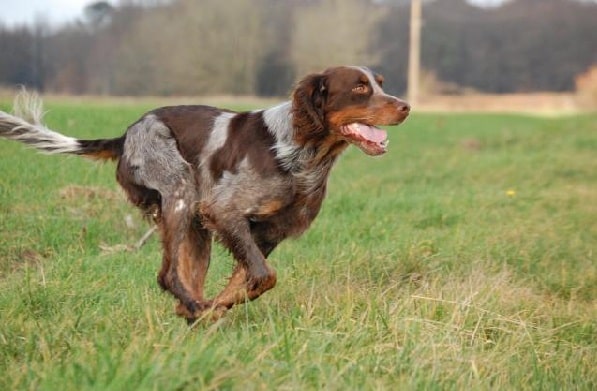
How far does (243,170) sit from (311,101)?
0.58 meters

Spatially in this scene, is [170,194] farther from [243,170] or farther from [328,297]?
[328,297]

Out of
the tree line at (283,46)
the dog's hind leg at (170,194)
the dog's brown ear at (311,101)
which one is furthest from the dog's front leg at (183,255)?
the tree line at (283,46)

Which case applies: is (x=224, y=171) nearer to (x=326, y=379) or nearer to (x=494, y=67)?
(x=326, y=379)

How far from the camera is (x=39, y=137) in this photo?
5961 mm

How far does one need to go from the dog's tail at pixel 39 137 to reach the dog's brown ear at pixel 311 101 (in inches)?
46.8

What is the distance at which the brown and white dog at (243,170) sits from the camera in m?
5.34

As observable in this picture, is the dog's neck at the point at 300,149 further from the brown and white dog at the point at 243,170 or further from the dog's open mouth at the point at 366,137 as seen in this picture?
the dog's open mouth at the point at 366,137

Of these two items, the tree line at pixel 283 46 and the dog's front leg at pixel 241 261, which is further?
the tree line at pixel 283 46

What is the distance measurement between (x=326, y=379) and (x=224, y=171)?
6.53ft

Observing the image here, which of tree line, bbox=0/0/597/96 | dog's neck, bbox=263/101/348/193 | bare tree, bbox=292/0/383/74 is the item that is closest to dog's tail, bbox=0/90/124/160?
dog's neck, bbox=263/101/348/193

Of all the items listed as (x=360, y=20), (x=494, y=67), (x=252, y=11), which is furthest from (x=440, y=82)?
(x=252, y=11)

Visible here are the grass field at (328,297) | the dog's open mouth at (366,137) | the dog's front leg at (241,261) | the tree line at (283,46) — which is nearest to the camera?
the grass field at (328,297)

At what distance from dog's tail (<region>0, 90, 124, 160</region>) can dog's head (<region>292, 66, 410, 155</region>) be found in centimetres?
125

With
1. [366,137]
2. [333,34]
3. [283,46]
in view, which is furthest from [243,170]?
[333,34]
